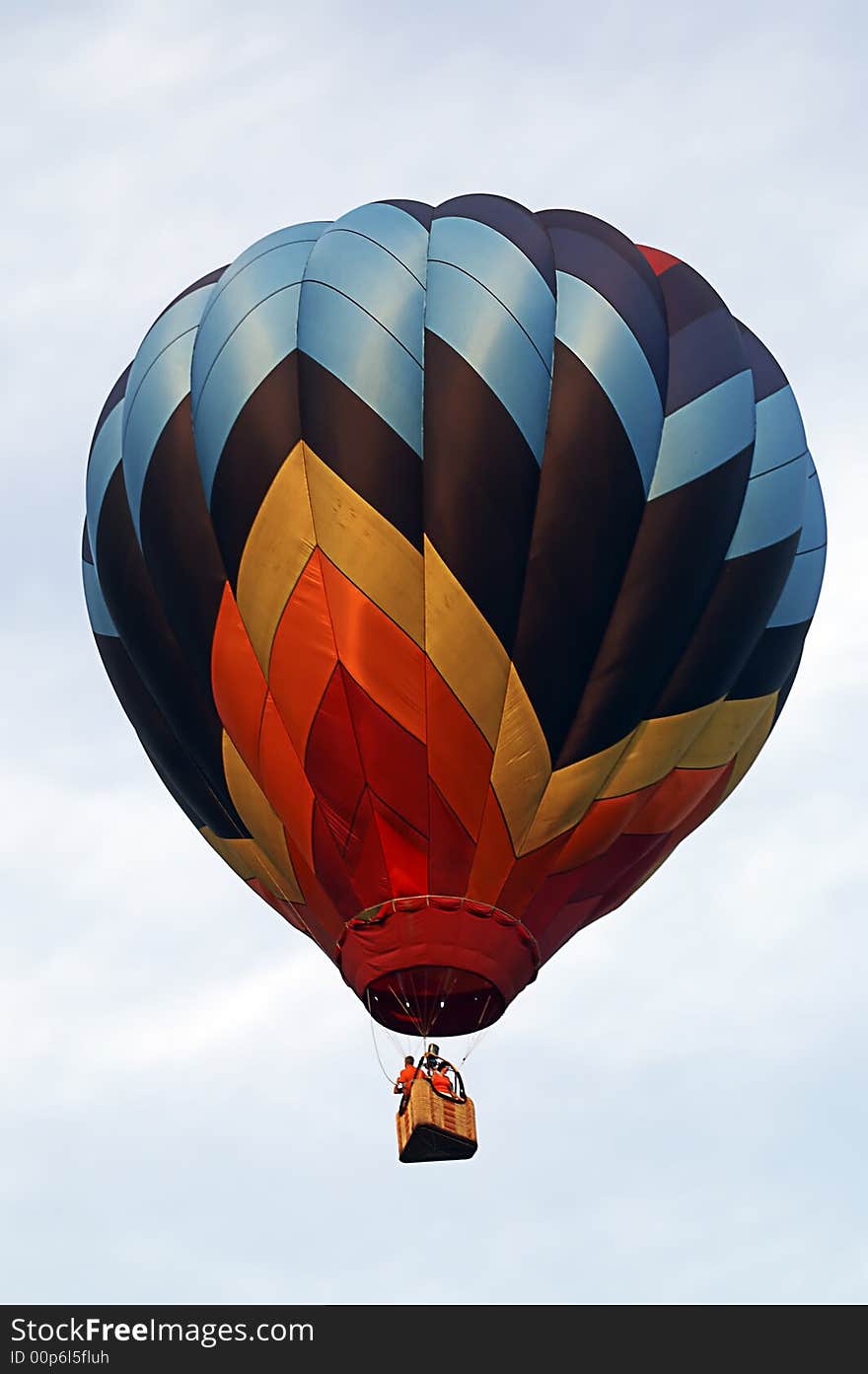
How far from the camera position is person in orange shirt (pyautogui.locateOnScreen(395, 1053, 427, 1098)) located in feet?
50.1

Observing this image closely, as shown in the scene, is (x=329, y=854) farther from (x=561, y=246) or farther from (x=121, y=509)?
(x=561, y=246)

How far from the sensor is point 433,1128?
14.9 m

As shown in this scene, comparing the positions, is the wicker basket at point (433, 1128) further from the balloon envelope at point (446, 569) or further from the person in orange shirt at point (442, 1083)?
the balloon envelope at point (446, 569)

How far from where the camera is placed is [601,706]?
15742mm

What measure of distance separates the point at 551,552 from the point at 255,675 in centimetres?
183

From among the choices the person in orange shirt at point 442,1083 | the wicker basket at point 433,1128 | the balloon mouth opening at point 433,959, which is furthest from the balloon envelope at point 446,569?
the wicker basket at point 433,1128

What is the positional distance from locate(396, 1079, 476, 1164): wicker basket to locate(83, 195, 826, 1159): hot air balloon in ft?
2.40

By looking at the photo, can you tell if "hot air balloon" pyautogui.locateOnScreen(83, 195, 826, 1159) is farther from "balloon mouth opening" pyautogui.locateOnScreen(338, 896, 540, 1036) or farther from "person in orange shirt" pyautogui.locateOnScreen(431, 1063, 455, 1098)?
"person in orange shirt" pyautogui.locateOnScreen(431, 1063, 455, 1098)

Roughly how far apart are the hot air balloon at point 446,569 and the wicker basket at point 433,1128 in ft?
2.40

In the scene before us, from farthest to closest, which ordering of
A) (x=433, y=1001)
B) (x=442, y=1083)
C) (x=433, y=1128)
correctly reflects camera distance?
(x=433, y=1001) → (x=442, y=1083) → (x=433, y=1128)

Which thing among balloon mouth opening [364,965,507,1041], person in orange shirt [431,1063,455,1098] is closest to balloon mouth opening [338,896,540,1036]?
balloon mouth opening [364,965,507,1041]

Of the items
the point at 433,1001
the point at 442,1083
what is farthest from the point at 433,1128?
the point at 433,1001

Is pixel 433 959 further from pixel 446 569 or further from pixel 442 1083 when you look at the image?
pixel 446 569

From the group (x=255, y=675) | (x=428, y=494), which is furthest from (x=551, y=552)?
(x=255, y=675)
